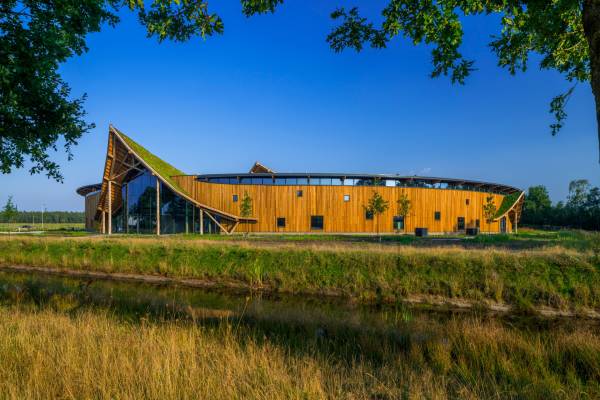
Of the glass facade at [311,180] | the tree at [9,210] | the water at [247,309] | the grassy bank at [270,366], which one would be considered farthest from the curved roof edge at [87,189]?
the grassy bank at [270,366]

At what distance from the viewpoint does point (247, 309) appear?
947 centimetres

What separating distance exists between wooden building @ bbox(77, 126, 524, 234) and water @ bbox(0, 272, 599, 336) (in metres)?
20.4

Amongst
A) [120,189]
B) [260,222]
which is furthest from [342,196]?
[120,189]

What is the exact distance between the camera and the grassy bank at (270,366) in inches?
121

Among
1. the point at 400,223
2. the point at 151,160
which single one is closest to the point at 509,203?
the point at 400,223

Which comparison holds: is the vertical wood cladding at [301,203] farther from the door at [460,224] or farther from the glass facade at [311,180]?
the door at [460,224]

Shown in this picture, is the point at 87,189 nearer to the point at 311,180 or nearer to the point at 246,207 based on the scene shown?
the point at 246,207

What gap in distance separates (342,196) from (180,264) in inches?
928

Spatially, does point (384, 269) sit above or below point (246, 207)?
below

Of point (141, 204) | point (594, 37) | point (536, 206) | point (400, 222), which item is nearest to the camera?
point (594, 37)

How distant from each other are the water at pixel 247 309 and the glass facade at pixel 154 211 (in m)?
19.7

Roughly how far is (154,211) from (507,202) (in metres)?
53.3

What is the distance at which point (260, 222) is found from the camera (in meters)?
35.2

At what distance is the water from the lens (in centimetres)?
707
